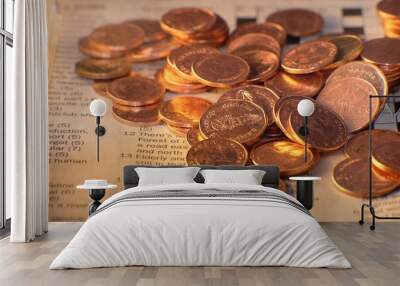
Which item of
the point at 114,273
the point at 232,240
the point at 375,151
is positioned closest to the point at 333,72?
the point at 375,151

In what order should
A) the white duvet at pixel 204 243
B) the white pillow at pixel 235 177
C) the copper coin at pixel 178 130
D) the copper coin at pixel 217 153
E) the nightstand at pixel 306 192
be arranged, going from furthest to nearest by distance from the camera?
1. the copper coin at pixel 178 130
2. the copper coin at pixel 217 153
3. the nightstand at pixel 306 192
4. the white pillow at pixel 235 177
5. the white duvet at pixel 204 243

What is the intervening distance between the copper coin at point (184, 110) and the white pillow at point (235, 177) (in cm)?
98

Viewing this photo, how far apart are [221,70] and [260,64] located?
53 cm

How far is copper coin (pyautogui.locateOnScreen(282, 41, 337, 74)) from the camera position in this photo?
7.37m

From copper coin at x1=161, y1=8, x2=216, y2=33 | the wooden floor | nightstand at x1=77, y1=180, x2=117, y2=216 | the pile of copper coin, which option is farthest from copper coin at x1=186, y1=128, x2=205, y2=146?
the wooden floor

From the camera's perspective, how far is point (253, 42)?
25.2 feet

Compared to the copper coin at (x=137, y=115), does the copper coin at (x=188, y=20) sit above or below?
above

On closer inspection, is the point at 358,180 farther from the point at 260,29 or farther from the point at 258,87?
the point at 260,29

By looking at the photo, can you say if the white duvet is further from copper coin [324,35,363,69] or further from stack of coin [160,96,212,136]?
copper coin [324,35,363,69]

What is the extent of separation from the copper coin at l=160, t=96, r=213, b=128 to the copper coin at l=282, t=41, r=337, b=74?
3.86ft

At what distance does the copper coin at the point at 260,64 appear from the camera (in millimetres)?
7520

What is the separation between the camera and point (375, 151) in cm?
725

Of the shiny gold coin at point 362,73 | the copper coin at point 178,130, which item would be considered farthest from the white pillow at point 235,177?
the shiny gold coin at point 362,73

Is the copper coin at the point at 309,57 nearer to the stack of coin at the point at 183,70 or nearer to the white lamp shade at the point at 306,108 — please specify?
the white lamp shade at the point at 306,108
